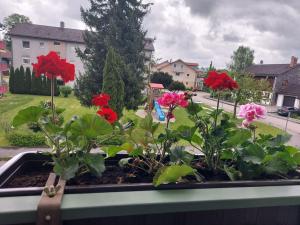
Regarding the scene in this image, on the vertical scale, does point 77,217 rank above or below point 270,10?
below

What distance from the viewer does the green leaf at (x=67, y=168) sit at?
1.76 ft

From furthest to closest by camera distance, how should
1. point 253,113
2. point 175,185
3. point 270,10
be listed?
point 270,10
point 253,113
point 175,185

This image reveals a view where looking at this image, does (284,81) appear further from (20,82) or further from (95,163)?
(95,163)

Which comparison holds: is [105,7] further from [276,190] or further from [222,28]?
[276,190]

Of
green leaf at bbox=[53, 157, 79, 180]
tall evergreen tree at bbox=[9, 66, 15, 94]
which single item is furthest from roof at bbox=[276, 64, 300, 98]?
green leaf at bbox=[53, 157, 79, 180]

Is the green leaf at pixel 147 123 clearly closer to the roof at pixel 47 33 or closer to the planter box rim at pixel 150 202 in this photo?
the planter box rim at pixel 150 202

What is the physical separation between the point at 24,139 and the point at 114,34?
5.64 metres

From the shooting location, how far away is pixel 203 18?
350 cm

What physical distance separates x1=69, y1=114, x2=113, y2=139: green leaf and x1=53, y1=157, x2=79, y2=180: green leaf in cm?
8

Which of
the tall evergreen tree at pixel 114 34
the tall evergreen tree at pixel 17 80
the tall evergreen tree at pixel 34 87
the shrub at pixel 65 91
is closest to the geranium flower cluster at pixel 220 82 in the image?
the tall evergreen tree at pixel 114 34

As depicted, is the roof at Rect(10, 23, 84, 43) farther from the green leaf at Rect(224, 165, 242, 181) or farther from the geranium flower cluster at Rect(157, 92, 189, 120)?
the green leaf at Rect(224, 165, 242, 181)

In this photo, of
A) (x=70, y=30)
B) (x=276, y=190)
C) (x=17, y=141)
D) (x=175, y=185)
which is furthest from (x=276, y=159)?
(x=70, y=30)

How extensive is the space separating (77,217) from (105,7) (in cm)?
926

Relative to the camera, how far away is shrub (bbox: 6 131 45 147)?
3.62 m
